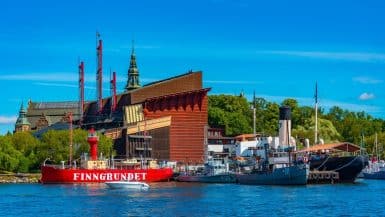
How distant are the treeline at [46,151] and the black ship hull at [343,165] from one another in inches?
1968

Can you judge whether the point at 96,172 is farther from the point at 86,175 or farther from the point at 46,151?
the point at 46,151

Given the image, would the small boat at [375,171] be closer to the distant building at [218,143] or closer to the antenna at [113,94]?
the distant building at [218,143]

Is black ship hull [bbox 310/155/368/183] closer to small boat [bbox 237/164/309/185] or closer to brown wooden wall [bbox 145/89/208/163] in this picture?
small boat [bbox 237/164/309/185]

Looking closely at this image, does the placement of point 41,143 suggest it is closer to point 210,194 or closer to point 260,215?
point 210,194

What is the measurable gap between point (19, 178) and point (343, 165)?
213ft

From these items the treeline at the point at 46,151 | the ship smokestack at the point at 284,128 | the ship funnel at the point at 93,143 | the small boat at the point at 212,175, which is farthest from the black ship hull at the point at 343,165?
the treeline at the point at 46,151

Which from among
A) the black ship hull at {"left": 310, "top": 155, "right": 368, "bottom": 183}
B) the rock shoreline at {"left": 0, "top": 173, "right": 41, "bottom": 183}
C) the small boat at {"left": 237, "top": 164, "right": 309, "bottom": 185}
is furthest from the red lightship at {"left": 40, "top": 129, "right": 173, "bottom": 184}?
the black ship hull at {"left": 310, "top": 155, "right": 368, "bottom": 183}

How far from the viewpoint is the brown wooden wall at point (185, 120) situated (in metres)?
172

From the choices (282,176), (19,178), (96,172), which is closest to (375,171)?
(282,176)

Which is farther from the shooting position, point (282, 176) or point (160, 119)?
point (160, 119)

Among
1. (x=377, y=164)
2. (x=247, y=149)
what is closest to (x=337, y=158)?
(x=247, y=149)

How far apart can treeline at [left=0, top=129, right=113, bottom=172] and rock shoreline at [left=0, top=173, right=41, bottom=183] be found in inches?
201

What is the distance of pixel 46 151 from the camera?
15775 cm

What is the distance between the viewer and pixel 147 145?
548 ft
